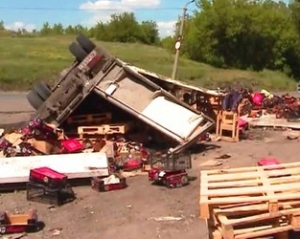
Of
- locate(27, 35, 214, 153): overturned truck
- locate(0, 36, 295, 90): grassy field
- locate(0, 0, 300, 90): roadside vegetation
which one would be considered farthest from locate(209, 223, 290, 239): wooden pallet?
locate(0, 0, 300, 90): roadside vegetation

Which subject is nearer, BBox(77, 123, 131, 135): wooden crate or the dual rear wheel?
BBox(77, 123, 131, 135): wooden crate

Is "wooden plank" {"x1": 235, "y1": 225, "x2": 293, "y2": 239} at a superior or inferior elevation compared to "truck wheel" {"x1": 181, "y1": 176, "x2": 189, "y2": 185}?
superior

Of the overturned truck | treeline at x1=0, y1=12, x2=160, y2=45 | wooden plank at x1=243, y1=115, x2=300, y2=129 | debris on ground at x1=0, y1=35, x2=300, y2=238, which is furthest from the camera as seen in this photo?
treeline at x1=0, y1=12, x2=160, y2=45

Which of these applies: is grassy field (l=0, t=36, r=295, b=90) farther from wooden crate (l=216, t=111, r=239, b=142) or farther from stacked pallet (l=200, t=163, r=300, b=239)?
stacked pallet (l=200, t=163, r=300, b=239)

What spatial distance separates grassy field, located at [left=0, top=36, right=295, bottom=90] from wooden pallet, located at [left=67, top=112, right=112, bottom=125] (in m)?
17.8

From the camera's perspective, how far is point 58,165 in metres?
10.6

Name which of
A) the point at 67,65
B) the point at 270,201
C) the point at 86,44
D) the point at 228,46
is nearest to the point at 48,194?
the point at 270,201

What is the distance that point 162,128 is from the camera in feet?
40.9

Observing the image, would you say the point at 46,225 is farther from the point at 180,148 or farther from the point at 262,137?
the point at 262,137

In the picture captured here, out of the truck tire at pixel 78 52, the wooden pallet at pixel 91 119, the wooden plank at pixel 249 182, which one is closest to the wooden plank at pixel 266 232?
the wooden plank at pixel 249 182

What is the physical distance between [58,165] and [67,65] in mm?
27562

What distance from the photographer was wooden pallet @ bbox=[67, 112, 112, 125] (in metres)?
13.6

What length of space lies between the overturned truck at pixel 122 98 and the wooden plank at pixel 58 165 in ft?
6.65

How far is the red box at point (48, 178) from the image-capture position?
374 inches
